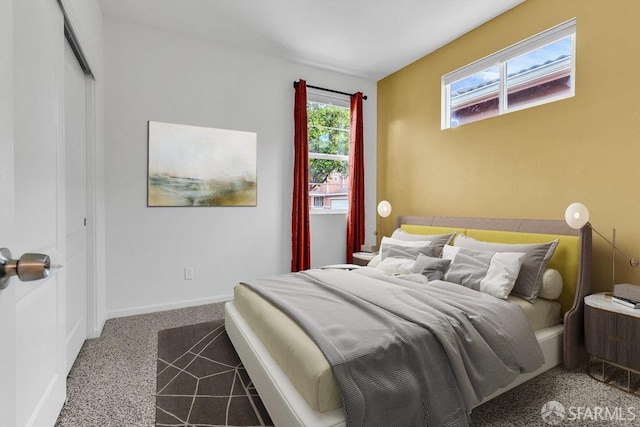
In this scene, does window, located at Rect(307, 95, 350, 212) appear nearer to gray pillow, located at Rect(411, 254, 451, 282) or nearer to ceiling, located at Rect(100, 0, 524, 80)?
ceiling, located at Rect(100, 0, 524, 80)

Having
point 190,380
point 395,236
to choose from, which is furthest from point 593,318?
point 190,380

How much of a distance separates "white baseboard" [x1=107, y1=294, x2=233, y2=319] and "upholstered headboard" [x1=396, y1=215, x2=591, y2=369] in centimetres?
287

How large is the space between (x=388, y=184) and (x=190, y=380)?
342cm

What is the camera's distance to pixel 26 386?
4.07ft

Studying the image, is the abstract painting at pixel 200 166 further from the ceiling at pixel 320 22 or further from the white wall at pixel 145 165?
the ceiling at pixel 320 22

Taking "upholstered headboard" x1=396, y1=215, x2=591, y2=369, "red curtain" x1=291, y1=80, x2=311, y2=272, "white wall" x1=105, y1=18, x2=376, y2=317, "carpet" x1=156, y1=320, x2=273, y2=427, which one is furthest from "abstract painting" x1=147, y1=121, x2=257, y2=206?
"upholstered headboard" x1=396, y1=215, x2=591, y2=369

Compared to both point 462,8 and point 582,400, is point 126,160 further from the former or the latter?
point 582,400

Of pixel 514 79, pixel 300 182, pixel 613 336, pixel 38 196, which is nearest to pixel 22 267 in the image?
pixel 38 196

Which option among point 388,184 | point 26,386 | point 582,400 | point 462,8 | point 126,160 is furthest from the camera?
point 388,184

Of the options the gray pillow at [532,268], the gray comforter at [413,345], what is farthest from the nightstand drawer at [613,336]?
the gray comforter at [413,345]

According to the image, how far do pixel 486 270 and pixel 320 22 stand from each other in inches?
111

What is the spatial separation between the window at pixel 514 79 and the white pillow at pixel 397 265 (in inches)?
69.8

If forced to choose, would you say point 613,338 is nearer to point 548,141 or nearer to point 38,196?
point 548,141

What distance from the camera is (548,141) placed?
9.06ft
